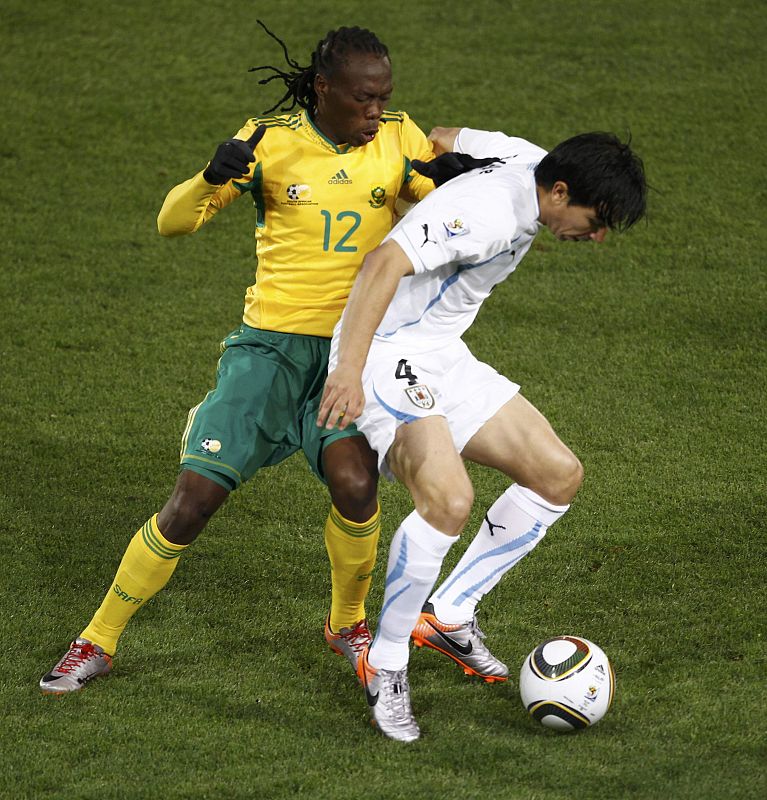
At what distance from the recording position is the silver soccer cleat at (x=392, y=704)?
391 cm

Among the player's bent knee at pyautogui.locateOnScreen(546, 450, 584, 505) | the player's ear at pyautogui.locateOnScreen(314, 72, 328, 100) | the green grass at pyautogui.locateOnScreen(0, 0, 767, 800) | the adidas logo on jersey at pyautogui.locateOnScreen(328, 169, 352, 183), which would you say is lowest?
the green grass at pyautogui.locateOnScreen(0, 0, 767, 800)

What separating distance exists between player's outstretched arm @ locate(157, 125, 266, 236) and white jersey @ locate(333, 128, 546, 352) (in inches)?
20.7

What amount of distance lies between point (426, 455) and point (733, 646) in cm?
147

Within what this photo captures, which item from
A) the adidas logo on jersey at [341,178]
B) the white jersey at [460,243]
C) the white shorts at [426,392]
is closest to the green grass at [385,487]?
the white shorts at [426,392]

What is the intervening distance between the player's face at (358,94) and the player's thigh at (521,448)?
3.38 feet

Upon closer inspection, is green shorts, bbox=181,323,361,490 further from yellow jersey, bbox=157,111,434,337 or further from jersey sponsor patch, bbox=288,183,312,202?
jersey sponsor patch, bbox=288,183,312,202

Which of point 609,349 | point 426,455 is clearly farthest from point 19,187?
point 426,455

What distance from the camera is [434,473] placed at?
3.82 meters

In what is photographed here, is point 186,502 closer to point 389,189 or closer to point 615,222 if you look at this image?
point 389,189

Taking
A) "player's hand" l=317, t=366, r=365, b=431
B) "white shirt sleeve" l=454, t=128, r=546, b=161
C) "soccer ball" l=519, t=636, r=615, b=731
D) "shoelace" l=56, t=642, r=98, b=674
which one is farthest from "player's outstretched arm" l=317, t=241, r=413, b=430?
"shoelace" l=56, t=642, r=98, b=674

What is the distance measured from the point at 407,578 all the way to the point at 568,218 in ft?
4.00

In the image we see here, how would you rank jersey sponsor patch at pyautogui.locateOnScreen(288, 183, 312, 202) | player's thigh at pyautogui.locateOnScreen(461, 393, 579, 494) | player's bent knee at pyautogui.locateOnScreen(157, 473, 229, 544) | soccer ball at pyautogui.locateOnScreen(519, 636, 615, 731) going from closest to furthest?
soccer ball at pyautogui.locateOnScreen(519, 636, 615, 731) < player's bent knee at pyautogui.locateOnScreen(157, 473, 229, 544) < player's thigh at pyautogui.locateOnScreen(461, 393, 579, 494) < jersey sponsor patch at pyautogui.locateOnScreen(288, 183, 312, 202)

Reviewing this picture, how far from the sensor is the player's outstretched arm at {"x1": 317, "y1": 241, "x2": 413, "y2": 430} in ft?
12.6

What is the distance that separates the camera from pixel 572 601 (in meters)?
4.87
